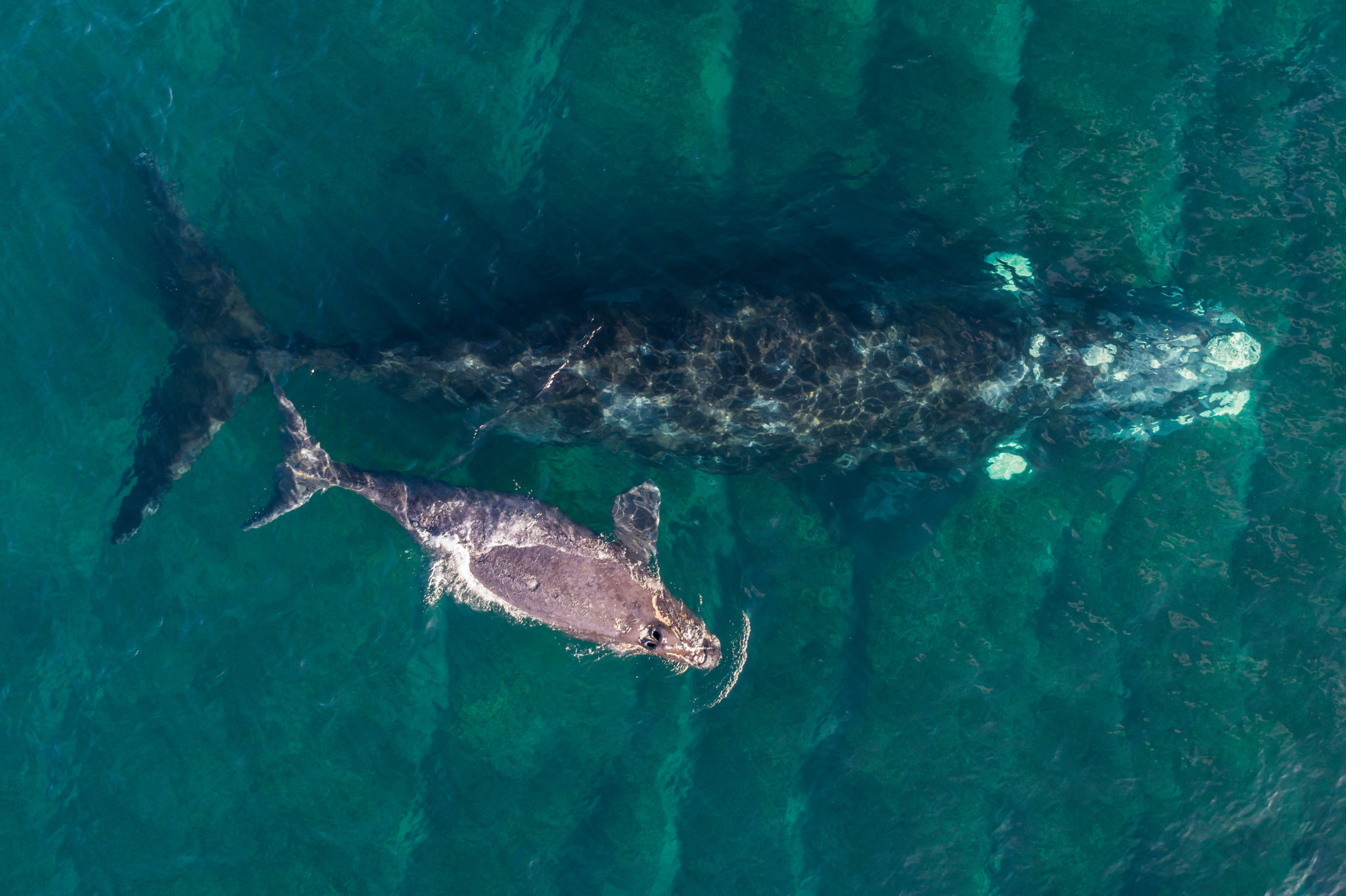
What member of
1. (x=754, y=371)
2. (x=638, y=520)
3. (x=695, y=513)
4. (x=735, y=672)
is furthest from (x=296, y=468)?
(x=735, y=672)

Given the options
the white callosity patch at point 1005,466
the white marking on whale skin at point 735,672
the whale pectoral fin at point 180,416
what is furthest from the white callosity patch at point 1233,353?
the whale pectoral fin at point 180,416

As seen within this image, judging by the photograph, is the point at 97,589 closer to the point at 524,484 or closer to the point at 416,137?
the point at 524,484

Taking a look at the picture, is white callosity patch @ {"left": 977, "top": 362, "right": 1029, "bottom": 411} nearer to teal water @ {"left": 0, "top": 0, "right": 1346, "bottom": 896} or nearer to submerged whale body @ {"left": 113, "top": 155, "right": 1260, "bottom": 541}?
submerged whale body @ {"left": 113, "top": 155, "right": 1260, "bottom": 541}

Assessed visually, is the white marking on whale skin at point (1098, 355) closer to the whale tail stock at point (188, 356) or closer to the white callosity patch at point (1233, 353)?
the white callosity patch at point (1233, 353)

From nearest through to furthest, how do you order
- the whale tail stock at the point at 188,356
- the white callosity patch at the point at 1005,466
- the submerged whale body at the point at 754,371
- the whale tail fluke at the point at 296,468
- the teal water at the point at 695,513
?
the submerged whale body at the point at 754,371 → the teal water at the point at 695,513 → the whale tail fluke at the point at 296,468 → the whale tail stock at the point at 188,356 → the white callosity patch at the point at 1005,466

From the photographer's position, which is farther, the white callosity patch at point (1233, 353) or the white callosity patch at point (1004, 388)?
the white callosity patch at point (1233, 353)

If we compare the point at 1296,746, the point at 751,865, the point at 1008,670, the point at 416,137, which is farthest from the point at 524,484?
the point at 1296,746
